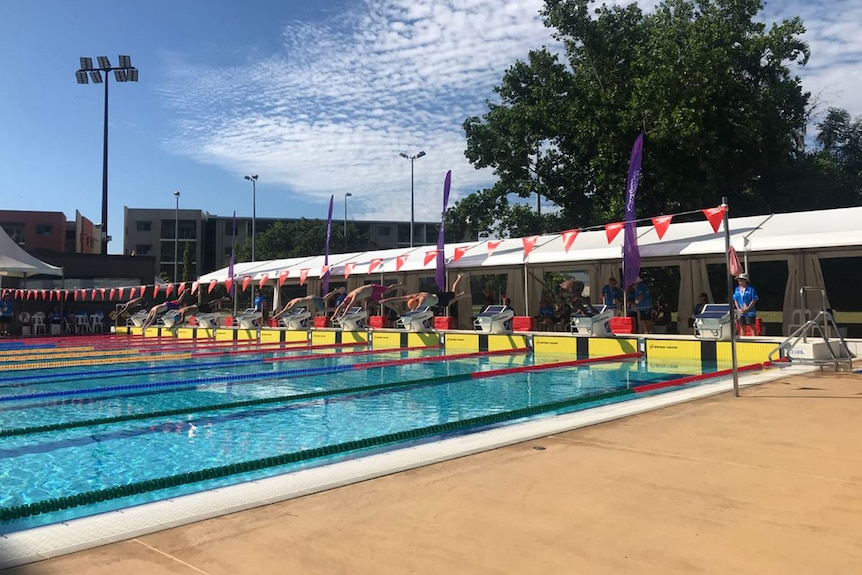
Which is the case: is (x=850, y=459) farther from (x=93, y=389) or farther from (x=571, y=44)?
(x=571, y=44)

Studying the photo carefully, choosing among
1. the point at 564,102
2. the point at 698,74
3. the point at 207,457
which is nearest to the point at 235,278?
the point at 564,102

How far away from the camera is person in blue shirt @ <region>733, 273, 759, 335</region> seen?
35.8 feet

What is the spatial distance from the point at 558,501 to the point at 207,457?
10.7ft

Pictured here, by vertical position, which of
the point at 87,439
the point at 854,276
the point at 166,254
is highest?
the point at 166,254

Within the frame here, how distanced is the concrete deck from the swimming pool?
1220 mm

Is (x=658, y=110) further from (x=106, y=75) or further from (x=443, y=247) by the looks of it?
(x=106, y=75)

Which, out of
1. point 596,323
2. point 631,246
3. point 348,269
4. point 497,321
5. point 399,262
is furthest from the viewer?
point 348,269

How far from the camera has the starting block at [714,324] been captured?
37.3 ft

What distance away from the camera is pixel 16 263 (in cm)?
2164

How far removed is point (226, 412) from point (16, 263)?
64.4ft

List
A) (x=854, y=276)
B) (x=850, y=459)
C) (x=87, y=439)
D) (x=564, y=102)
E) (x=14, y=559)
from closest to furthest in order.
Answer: (x=14, y=559) < (x=850, y=459) < (x=87, y=439) < (x=564, y=102) < (x=854, y=276)

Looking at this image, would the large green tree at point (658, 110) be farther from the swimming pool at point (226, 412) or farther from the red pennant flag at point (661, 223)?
the swimming pool at point (226, 412)

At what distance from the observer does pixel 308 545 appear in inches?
98.0

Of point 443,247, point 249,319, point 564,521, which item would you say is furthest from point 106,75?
point 564,521
